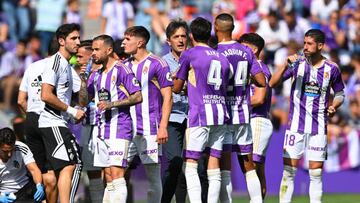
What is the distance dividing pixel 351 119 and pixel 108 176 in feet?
31.3

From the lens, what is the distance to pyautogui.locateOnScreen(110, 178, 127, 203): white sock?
1388 centimetres

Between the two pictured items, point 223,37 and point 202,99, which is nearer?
point 202,99

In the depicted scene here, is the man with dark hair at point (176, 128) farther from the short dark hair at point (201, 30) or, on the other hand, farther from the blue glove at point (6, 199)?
the blue glove at point (6, 199)

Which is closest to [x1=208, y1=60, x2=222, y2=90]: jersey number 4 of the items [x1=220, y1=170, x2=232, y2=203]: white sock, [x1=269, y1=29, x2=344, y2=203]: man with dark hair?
[x1=220, y1=170, x2=232, y2=203]: white sock

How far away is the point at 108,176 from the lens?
46.2 feet

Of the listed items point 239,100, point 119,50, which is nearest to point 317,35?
point 239,100

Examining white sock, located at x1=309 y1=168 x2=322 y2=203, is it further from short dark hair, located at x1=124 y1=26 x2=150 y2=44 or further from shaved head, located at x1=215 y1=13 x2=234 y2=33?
short dark hair, located at x1=124 y1=26 x2=150 y2=44

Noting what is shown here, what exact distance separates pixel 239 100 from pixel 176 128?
3.92 ft

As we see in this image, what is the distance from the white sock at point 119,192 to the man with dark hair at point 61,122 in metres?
0.70

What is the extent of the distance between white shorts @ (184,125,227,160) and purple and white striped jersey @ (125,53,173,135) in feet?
2.23

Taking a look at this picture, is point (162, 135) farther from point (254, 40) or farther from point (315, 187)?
point (315, 187)

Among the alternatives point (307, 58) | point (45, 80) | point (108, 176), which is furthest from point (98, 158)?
point (307, 58)

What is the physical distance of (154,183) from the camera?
14.4 m

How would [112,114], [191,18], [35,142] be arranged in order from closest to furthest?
[112,114], [35,142], [191,18]
